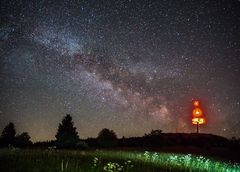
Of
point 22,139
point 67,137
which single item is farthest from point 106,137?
point 22,139

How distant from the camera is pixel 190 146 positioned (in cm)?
4631

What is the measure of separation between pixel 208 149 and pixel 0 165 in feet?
112

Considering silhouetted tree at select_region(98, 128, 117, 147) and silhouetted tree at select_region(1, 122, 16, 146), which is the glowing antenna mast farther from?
silhouetted tree at select_region(1, 122, 16, 146)

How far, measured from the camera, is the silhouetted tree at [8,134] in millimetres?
47231

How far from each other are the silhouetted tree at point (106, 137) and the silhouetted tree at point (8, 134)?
12.5 meters

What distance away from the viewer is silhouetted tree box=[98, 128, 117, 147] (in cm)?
4191

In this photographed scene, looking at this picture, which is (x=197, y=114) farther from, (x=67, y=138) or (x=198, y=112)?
(x=67, y=138)

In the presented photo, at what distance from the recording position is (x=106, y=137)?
41.9m

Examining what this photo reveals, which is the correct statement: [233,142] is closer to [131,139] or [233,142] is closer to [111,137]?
[131,139]

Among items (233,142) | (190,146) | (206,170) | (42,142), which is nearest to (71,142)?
(42,142)

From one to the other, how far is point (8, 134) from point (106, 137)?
49.8 feet

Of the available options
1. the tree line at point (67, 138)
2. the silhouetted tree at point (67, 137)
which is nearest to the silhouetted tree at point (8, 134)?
the tree line at point (67, 138)

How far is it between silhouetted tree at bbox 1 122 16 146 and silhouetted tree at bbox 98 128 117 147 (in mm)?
12548

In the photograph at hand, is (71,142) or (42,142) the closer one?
(71,142)
